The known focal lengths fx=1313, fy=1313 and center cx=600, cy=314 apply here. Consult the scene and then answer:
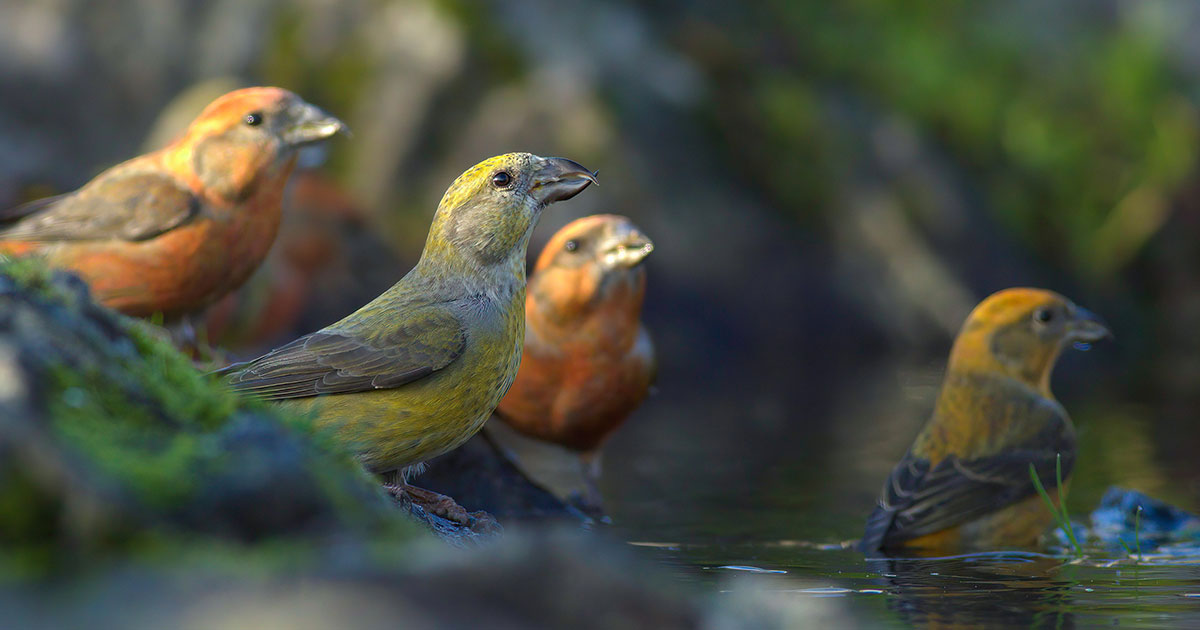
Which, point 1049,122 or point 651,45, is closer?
point 651,45

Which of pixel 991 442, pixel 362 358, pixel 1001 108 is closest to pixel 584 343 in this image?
pixel 991 442

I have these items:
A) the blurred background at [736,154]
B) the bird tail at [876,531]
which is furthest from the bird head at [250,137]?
the blurred background at [736,154]

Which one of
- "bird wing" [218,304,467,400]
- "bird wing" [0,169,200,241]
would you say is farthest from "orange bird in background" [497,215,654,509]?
"bird wing" [218,304,467,400]

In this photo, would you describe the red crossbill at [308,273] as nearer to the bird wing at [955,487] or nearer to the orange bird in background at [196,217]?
the orange bird in background at [196,217]

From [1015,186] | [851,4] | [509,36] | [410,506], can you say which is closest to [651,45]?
[509,36]

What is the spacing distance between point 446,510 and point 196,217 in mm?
2276

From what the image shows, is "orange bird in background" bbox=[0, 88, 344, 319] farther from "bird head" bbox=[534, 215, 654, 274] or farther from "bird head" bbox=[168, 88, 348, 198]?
"bird head" bbox=[534, 215, 654, 274]

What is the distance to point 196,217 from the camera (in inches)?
239

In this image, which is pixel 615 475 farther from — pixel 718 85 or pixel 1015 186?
pixel 1015 186

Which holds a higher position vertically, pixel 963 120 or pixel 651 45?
pixel 963 120

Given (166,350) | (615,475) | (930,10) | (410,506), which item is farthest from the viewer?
(930,10)

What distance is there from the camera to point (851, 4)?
→ 66.3 ft

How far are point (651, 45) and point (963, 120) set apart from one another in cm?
501

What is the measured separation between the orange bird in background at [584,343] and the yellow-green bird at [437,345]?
5.46ft
